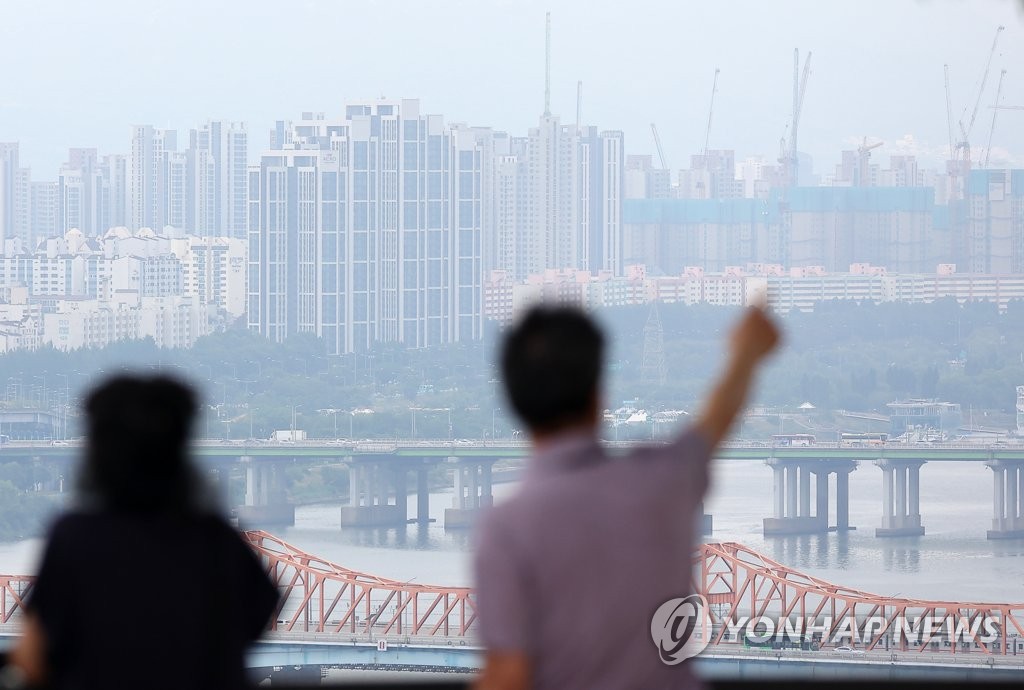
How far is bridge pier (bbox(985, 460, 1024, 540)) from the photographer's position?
1952 cm

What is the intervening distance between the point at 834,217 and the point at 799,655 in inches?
566

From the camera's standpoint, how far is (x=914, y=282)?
2642 cm

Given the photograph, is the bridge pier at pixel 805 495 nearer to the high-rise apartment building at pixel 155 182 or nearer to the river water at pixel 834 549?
the river water at pixel 834 549

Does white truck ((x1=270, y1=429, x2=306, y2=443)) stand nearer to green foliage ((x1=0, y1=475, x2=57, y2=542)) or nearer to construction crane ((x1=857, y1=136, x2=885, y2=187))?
green foliage ((x1=0, y1=475, x2=57, y2=542))

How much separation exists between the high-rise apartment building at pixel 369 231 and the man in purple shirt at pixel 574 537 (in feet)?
83.4


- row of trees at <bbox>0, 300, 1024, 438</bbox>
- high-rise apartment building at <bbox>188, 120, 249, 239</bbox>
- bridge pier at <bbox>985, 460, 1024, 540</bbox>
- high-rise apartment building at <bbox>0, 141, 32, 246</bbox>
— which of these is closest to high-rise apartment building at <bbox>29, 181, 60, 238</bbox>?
high-rise apartment building at <bbox>0, 141, 32, 246</bbox>

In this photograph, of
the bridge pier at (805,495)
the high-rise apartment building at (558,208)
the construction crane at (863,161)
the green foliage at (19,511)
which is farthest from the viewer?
the construction crane at (863,161)

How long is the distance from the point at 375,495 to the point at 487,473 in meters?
1.62

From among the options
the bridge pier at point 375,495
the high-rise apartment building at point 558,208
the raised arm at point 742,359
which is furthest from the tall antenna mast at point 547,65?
the raised arm at point 742,359

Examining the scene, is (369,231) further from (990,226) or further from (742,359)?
(742,359)

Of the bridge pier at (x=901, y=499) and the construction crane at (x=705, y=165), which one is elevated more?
the construction crane at (x=705, y=165)

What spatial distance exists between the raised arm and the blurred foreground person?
21cm

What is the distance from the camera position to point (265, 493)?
20.9 meters

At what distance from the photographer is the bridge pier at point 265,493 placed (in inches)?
805
